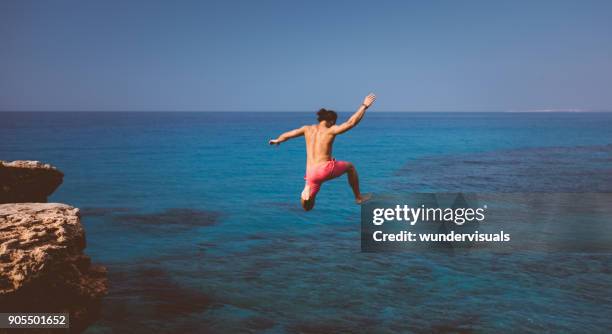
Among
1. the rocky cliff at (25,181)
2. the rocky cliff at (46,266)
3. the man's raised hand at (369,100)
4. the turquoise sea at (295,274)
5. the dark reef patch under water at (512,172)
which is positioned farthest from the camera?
the dark reef patch under water at (512,172)

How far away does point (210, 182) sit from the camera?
49156 millimetres

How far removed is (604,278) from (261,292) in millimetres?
12955

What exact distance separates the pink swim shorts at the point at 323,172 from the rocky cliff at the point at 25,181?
9144 millimetres

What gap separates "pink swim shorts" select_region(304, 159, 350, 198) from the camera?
741 centimetres

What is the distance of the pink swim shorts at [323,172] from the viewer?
7.41m

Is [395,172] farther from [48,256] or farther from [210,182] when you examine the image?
[48,256]

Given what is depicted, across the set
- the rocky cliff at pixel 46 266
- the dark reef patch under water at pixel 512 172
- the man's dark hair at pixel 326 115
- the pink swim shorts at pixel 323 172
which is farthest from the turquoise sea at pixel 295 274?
the man's dark hair at pixel 326 115

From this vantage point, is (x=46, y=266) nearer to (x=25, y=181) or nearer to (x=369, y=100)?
(x=25, y=181)

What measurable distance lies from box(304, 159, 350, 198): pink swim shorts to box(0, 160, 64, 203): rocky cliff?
914cm

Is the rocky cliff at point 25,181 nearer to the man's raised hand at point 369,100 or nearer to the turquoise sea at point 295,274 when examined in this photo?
the turquoise sea at point 295,274

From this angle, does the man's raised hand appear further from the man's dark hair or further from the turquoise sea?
the turquoise sea

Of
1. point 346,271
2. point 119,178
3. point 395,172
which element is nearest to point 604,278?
point 346,271

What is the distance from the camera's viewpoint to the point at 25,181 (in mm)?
13195

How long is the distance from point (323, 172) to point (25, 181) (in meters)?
9.53
